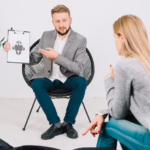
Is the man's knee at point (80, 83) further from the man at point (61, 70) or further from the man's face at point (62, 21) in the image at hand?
the man's face at point (62, 21)

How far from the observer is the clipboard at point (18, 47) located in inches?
85.9

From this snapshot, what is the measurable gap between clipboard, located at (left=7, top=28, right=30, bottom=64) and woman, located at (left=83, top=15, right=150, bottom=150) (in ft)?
3.81

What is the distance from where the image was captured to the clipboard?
218 centimetres

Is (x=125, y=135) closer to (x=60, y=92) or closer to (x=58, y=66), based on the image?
(x=60, y=92)

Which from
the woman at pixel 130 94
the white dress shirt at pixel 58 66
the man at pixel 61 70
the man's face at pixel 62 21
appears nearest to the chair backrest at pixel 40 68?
the man at pixel 61 70

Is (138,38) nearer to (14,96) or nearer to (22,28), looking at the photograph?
(22,28)

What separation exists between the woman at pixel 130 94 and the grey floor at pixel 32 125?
2.40 ft

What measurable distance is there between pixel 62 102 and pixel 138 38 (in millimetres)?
2154

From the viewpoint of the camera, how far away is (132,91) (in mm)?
1162

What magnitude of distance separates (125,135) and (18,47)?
1.42 m

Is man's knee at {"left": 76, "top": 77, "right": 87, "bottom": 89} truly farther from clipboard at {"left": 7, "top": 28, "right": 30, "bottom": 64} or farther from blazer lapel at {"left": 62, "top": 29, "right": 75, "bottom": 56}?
clipboard at {"left": 7, "top": 28, "right": 30, "bottom": 64}

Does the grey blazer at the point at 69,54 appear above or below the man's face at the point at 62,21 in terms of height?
below

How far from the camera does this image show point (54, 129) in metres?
2.03

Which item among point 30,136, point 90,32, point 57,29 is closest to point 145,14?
point 90,32
